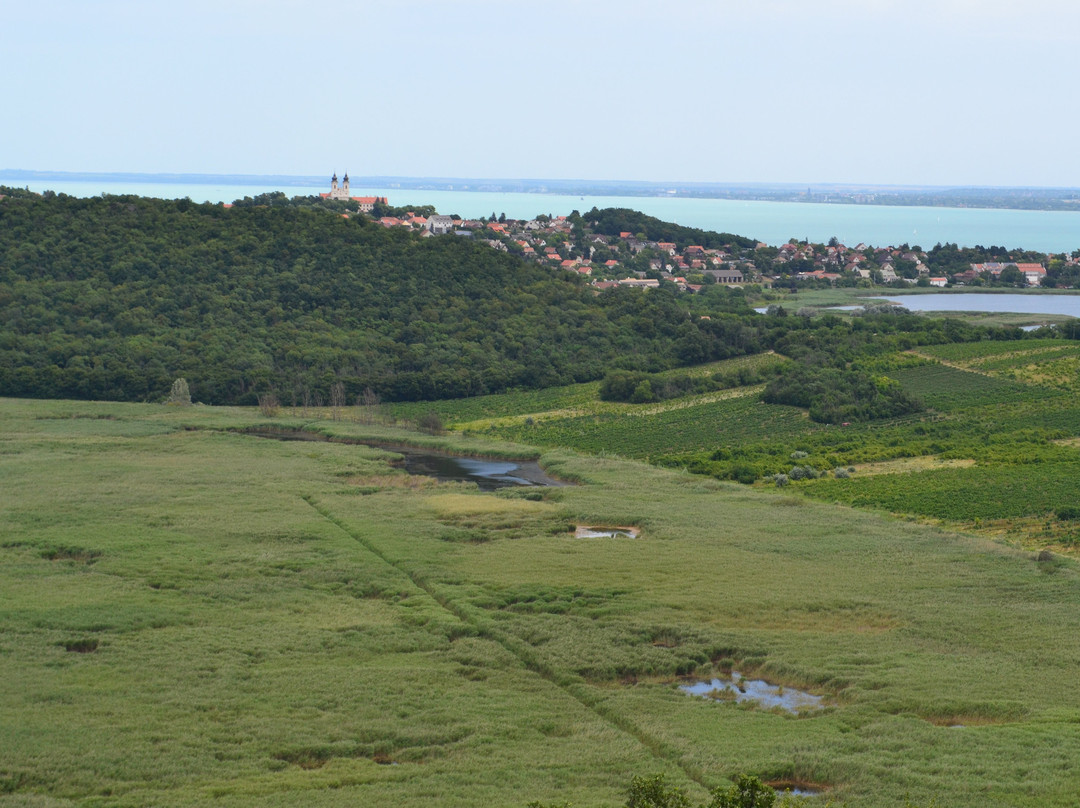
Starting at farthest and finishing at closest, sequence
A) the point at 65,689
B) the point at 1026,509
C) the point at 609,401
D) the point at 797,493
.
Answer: the point at 609,401 < the point at 797,493 < the point at 1026,509 < the point at 65,689

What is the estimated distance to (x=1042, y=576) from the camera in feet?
100

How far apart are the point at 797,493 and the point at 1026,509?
325 inches

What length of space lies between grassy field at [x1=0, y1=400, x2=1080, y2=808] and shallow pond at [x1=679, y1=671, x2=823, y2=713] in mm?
426

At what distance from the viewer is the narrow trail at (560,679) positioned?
2009 cm

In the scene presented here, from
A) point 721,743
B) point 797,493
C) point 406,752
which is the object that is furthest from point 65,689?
point 797,493

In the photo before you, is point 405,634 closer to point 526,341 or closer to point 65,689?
point 65,689

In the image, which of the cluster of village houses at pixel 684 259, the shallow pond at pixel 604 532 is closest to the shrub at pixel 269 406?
the shallow pond at pixel 604 532

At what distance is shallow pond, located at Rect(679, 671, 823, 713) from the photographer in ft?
75.3

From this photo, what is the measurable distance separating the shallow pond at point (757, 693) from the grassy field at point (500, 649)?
1.40 feet

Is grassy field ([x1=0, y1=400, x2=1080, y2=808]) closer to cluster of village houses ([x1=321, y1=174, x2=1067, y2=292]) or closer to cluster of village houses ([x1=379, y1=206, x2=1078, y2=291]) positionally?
cluster of village houses ([x1=321, y1=174, x2=1067, y2=292])

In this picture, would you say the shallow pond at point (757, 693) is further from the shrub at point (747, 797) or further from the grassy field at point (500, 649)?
the shrub at point (747, 797)

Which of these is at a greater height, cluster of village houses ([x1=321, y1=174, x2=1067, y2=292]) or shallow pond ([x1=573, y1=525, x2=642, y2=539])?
cluster of village houses ([x1=321, y1=174, x2=1067, y2=292])

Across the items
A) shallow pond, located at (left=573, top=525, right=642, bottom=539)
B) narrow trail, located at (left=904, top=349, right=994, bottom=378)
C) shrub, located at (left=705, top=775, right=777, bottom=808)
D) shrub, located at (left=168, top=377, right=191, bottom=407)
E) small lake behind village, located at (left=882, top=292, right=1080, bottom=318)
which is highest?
small lake behind village, located at (left=882, top=292, right=1080, bottom=318)

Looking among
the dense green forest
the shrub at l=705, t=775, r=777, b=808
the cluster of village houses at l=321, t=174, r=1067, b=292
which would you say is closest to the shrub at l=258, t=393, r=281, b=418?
the dense green forest
